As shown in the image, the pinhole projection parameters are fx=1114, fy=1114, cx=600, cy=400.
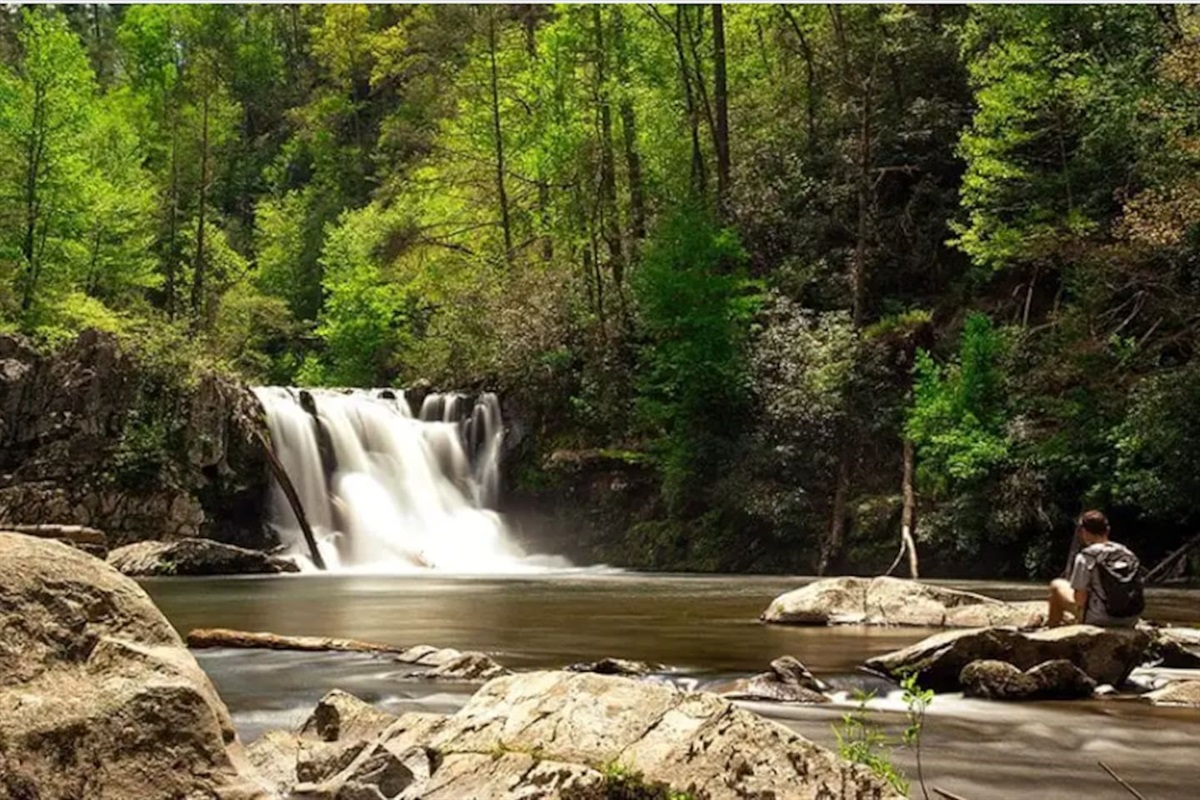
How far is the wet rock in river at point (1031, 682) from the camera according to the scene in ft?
26.8

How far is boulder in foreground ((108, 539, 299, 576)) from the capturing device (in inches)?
927

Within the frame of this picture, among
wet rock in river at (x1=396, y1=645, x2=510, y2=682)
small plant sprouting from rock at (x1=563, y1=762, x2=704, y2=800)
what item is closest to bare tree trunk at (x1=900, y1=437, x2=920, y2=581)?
wet rock in river at (x1=396, y1=645, x2=510, y2=682)

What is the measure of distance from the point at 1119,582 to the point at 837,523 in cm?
1545

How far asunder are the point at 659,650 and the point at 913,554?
13.2 meters

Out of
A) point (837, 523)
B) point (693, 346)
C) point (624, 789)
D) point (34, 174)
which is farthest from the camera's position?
point (34, 174)

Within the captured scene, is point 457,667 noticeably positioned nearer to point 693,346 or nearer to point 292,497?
point 693,346

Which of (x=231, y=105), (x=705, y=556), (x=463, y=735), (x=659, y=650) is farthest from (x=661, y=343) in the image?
(x=231, y=105)

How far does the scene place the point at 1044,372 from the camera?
74.5ft

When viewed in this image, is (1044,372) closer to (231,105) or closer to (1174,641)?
(1174,641)

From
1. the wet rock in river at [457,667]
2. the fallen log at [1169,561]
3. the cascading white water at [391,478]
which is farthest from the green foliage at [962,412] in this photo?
the wet rock in river at [457,667]

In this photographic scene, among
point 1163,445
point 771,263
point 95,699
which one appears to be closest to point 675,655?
point 95,699

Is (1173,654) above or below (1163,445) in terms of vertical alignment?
below

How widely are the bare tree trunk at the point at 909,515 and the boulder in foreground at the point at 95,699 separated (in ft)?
63.0

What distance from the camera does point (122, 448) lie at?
28.0m
